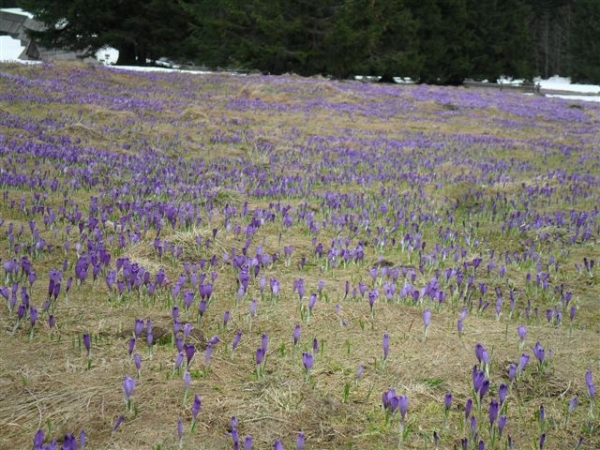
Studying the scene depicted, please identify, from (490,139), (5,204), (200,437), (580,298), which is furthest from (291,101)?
(200,437)

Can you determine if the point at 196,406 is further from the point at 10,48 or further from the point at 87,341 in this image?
the point at 10,48

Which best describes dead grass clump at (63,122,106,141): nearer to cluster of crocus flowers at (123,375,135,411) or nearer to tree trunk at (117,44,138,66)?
cluster of crocus flowers at (123,375,135,411)

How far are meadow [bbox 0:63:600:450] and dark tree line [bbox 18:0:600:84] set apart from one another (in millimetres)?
26075

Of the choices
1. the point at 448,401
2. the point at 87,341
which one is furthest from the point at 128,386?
the point at 448,401

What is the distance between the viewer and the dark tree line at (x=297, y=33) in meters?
38.5

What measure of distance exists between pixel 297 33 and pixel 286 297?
36173mm

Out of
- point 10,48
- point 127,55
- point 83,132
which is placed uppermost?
point 10,48

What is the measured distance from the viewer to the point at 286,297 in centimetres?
495

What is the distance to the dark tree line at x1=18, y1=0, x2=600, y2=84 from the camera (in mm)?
38469

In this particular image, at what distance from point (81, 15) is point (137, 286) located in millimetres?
39154

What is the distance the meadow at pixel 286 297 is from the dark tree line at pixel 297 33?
26075 millimetres

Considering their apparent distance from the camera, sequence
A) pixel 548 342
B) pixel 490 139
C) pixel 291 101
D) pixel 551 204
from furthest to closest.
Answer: pixel 291 101
pixel 490 139
pixel 551 204
pixel 548 342

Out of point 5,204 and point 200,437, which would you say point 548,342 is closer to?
point 200,437

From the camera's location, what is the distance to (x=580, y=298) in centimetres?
564
